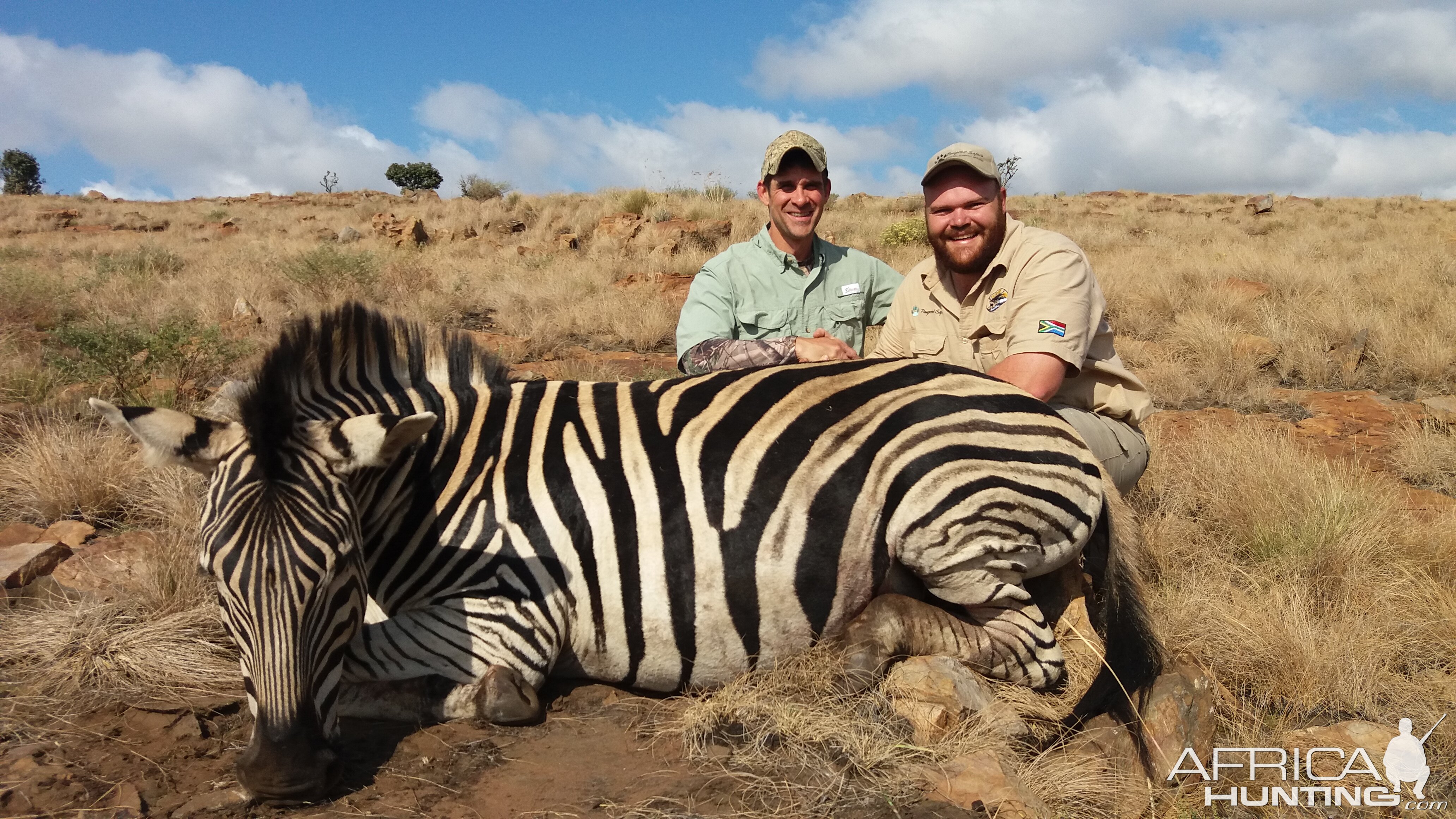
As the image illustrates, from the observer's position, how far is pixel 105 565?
4.05 meters

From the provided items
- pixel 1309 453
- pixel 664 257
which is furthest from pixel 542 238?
pixel 1309 453

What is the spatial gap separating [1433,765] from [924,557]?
1.89 meters

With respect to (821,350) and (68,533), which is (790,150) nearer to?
(821,350)

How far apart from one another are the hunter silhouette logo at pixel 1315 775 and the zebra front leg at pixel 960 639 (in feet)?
1.93

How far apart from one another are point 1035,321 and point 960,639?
157 centimetres

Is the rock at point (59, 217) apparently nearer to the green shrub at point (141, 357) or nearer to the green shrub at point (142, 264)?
the green shrub at point (142, 264)

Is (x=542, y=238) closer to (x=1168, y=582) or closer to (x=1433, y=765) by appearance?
(x=1168, y=582)

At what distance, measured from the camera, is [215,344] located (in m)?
7.20

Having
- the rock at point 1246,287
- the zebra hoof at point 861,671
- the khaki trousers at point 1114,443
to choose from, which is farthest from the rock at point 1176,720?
the rock at point 1246,287

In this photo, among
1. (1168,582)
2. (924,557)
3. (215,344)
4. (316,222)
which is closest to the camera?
(924,557)

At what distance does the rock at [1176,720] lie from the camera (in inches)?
115

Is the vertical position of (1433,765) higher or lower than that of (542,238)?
lower

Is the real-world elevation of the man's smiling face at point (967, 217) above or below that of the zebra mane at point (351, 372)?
above

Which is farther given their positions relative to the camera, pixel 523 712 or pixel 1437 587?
pixel 1437 587
